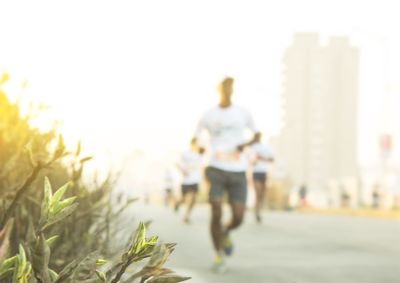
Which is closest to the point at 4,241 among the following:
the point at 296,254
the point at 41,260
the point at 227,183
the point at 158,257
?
the point at 41,260

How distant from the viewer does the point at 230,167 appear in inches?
379

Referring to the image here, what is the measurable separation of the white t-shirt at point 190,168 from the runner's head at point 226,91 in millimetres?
11273

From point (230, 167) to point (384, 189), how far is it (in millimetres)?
33387

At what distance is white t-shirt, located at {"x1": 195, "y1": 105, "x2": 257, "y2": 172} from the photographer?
9641 mm

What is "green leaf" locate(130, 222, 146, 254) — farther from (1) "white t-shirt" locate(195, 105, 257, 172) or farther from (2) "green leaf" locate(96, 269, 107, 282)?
(1) "white t-shirt" locate(195, 105, 257, 172)

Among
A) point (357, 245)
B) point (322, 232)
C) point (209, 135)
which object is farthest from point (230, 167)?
point (322, 232)

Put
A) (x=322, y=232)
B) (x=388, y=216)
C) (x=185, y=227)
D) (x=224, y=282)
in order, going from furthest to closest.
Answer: (x=388, y=216) → (x=185, y=227) → (x=322, y=232) → (x=224, y=282)

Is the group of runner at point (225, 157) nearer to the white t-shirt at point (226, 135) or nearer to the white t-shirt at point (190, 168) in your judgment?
the white t-shirt at point (226, 135)

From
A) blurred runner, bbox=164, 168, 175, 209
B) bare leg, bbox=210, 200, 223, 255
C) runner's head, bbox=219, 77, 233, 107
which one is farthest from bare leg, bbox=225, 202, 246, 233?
blurred runner, bbox=164, 168, 175, 209

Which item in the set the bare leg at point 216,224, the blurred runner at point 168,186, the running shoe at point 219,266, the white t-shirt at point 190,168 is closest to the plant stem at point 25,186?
the running shoe at point 219,266

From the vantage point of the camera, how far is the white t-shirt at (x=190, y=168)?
68.8 feet

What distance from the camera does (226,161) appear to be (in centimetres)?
964

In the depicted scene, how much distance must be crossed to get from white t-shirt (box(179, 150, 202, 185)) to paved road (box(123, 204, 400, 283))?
9.01 feet

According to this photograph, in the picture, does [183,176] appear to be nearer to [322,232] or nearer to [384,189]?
[322,232]
